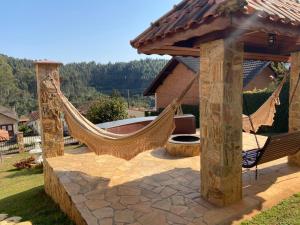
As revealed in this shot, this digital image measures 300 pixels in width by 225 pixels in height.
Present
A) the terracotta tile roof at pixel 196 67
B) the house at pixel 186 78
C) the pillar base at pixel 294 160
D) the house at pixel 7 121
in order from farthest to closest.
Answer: the house at pixel 7 121 → the house at pixel 186 78 → the terracotta tile roof at pixel 196 67 → the pillar base at pixel 294 160

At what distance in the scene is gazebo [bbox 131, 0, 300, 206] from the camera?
2781 mm

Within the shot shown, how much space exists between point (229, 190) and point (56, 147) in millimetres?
3668

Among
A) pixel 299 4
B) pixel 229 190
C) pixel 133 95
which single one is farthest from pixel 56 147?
pixel 133 95

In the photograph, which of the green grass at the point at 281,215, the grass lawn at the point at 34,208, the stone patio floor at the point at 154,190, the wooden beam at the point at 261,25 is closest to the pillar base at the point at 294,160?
the stone patio floor at the point at 154,190

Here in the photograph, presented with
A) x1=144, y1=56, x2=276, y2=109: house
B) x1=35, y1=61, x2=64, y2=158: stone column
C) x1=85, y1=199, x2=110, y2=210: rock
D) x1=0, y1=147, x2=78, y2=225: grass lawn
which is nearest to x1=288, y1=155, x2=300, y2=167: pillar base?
x1=85, y1=199, x2=110, y2=210: rock

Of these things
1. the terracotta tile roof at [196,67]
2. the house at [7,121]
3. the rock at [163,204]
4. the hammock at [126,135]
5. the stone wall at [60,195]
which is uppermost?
the terracotta tile roof at [196,67]

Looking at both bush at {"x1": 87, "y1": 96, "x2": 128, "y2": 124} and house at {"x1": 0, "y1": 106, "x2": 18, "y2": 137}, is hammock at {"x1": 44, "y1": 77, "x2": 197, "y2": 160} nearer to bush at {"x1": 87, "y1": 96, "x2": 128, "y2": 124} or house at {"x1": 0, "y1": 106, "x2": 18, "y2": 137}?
bush at {"x1": 87, "y1": 96, "x2": 128, "y2": 124}

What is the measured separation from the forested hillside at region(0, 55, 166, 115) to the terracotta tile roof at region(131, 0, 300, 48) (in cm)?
5448

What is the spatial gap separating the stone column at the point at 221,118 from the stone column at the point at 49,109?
116 inches

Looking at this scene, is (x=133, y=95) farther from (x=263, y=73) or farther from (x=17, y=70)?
(x=263, y=73)

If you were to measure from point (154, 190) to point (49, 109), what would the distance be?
263 centimetres

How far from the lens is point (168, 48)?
3.91 m

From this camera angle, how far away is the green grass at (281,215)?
9.79 feet

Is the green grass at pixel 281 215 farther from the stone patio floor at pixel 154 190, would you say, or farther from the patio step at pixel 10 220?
the patio step at pixel 10 220
